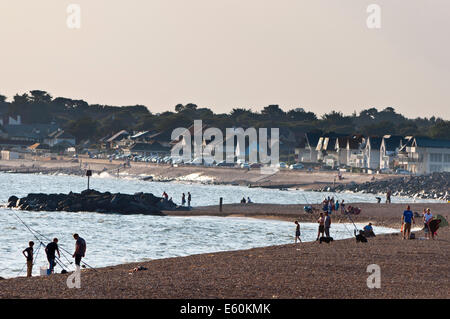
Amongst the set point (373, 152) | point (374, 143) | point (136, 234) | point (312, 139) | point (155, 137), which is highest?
point (155, 137)

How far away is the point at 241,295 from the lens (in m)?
17.8

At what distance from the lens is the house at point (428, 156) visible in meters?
121

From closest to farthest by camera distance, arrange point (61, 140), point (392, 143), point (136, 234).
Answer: point (136, 234)
point (392, 143)
point (61, 140)

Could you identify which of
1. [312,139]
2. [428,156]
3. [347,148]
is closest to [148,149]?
[312,139]

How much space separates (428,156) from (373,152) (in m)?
15.2

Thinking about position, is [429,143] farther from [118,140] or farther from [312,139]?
[118,140]

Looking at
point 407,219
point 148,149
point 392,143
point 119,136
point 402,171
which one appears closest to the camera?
point 407,219

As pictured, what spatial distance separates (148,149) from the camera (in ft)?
589

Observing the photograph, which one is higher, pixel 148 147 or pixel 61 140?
pixel 61 140

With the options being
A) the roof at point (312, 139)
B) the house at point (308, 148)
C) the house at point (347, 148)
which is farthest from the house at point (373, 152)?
the roof at point (312, 139)

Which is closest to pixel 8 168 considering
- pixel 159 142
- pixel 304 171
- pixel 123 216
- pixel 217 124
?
pixel 159 142

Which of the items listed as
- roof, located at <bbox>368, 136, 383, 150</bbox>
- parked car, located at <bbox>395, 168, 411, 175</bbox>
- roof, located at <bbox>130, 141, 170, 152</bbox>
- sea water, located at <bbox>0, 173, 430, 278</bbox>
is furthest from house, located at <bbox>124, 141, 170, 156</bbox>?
sea water, located at <bbox>0, 173, 430, 278</bbox>
